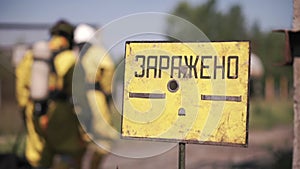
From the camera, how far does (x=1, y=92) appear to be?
14.6 metres

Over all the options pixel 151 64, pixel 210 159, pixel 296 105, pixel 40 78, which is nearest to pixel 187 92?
pixel 151 64

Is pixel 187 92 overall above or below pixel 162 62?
below

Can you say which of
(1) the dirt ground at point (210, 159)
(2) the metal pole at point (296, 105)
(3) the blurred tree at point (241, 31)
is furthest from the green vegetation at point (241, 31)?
(2) the metal pole at point (296, 105)

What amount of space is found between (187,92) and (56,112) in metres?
3.44

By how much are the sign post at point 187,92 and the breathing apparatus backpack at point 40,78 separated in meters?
3.03

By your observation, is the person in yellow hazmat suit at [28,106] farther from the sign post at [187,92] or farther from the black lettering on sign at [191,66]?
the black lettering on sign at [191,66]

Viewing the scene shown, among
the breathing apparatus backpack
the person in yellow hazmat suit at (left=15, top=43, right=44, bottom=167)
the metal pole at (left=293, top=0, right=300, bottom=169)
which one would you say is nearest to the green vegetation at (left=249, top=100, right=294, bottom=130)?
the person in yellow hazmat suit at (left=15, top=43, right=44, bottom=167)

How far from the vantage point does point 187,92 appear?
389 cm

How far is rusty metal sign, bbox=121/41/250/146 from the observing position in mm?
3773

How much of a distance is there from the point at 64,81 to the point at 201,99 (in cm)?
327

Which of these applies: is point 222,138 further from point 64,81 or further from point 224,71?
point 64,81

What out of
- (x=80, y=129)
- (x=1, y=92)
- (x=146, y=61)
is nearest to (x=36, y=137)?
(x=80, y=129)

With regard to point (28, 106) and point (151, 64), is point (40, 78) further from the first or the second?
point (151, 64)

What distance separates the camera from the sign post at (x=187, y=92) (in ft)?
12.4
